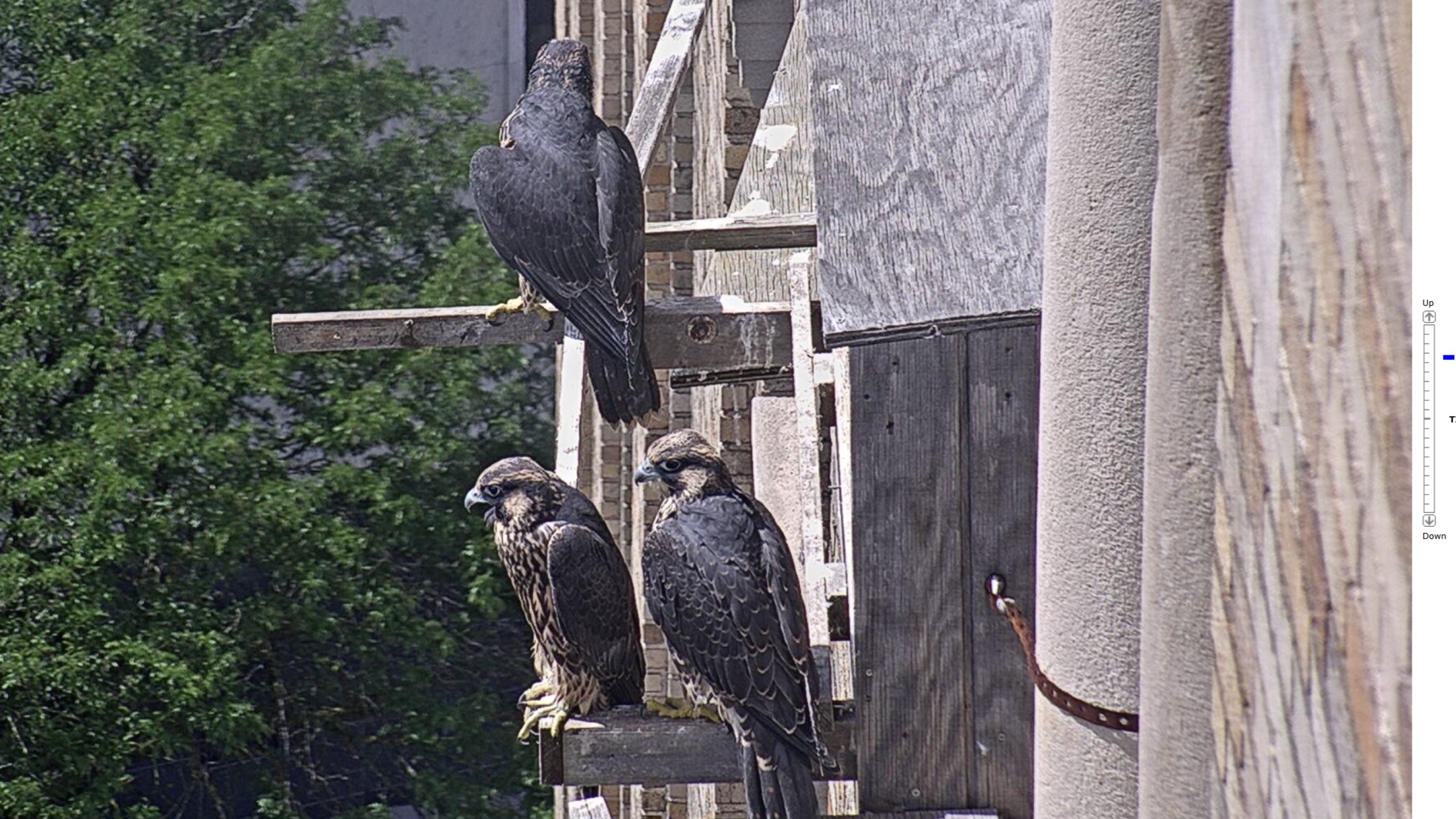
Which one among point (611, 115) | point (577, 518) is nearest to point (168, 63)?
point (611, 115)

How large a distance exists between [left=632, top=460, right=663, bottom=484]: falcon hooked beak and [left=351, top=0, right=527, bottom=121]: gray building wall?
614 inches

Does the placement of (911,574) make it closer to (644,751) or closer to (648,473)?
(644,751)

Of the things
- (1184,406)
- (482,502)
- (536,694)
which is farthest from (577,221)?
(1184,406)

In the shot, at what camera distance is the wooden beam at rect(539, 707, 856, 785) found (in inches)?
126

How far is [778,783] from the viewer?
3316 millimetres

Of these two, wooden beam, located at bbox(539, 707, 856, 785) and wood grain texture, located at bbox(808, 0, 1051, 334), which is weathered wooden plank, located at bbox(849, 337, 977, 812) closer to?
wood grain texture, located at bbox(808, 0, 1051, 334)

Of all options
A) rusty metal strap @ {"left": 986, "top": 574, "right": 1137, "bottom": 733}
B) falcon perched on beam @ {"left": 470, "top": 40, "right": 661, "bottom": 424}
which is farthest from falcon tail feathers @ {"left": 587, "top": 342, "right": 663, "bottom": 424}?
rusty metal strap @ {"left": 986, "top": 574, "right": 1137, "bottom": 733}

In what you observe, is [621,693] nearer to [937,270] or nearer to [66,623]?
[937,270]

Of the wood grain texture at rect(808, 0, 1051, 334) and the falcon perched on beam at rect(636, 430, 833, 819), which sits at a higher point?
the wood grain texture at rect(808, 0, 1051, 334)

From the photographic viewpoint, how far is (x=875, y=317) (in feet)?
9.71

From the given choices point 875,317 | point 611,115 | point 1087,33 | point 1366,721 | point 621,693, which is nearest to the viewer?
point 1366,721

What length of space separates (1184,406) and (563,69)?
389 centimetres

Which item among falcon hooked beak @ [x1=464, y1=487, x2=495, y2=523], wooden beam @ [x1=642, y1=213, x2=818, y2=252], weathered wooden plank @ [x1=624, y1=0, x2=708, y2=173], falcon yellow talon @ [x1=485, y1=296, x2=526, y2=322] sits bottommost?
falcon hooked beak @ [x1=464, y1=487, x2=495, y2=523]

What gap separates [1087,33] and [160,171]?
14592mm
